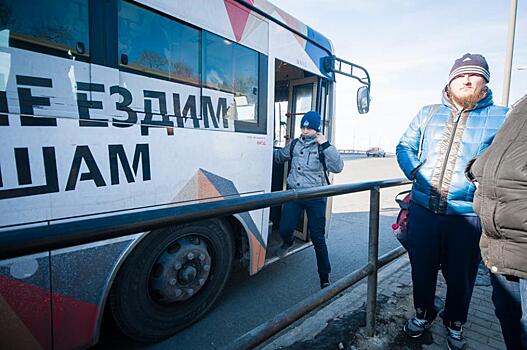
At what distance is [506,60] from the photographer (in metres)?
7.32

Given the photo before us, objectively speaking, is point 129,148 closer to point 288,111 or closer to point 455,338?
point 455,338

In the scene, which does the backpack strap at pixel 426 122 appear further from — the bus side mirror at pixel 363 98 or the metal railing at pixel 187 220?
the bus side mirror at pixel 363 98

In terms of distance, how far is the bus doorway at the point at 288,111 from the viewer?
4.10 meters

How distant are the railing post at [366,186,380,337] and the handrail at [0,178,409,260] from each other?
961 millimetres

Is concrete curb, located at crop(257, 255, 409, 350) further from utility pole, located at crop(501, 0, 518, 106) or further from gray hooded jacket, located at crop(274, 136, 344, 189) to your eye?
utility pole, located at crop(501, 0, 518, 106)

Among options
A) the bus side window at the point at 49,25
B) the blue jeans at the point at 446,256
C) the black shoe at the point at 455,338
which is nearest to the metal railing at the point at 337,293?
the blue jeans at the point at 446,256

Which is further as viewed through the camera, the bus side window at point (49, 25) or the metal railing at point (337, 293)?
the bus side window at point (49, 25)

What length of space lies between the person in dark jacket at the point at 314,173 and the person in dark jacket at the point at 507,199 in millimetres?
1856

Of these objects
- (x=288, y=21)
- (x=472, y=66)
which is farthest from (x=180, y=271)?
(x=288, y=21)

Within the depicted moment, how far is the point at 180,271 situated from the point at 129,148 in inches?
45.4

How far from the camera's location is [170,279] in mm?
2424

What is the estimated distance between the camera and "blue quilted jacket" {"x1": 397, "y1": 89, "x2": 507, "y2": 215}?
6.22 ft

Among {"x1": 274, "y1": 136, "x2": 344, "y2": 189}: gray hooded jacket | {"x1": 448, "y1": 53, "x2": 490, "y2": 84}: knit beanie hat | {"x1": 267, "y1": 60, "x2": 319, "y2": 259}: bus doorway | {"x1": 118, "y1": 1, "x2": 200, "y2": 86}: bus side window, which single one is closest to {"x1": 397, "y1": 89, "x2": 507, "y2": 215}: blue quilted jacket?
{"x1": 448, "y1": 53, "x2": 490, "y2": 84}: knit beanie hat

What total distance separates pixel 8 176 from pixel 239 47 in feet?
6.84
